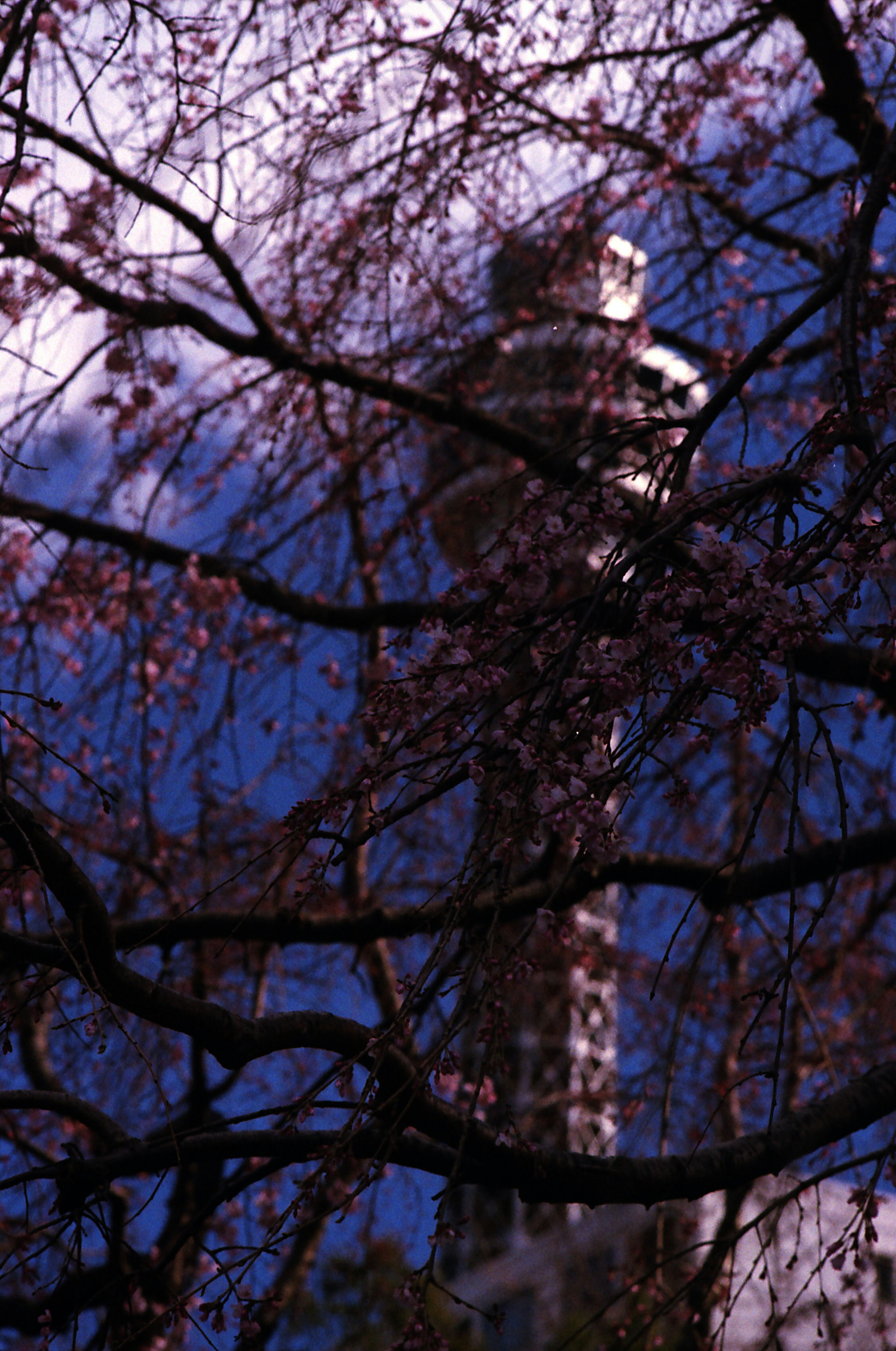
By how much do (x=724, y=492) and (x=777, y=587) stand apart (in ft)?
1.91

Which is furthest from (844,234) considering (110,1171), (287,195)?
(110,1171)

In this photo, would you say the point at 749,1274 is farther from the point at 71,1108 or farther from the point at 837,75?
the point at 837,75

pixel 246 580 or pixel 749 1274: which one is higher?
pixel 246 580

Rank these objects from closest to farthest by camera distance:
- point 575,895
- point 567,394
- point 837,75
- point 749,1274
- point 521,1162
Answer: point 521,1162 → point 749,1274 → point 575,895 → point 837,75 → point 567,394

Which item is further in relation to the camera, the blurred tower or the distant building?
the blurred tower

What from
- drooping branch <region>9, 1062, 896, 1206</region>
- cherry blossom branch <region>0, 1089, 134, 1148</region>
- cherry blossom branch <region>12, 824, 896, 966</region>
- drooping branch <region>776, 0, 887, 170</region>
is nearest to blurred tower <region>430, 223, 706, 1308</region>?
cherry blossom branch <region>12, 824, 896, 966</region>

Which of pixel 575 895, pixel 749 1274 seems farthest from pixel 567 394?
pixel 749 1274

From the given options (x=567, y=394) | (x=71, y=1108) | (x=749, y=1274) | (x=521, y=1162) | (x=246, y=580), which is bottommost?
(x=749, y=1274)

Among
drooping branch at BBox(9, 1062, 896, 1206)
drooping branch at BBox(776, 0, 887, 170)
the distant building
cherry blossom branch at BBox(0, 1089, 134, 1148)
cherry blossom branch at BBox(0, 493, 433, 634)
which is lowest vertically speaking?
drooping branch at BBox(9, 1062, 896, 1206)

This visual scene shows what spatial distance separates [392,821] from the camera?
2.05 m

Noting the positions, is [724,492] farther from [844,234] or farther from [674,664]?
[844,234]

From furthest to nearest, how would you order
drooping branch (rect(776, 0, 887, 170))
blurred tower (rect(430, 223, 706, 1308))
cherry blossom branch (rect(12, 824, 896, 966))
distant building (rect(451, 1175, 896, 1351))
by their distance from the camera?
1. blurred tower (rect(430, 223, 706, 1308))
2. drooping branch (rect(776, 0, 887, 170))
3. cherry blossom branch (rect(12, 824, 896, 966))
4. distant building (rect(451, 1175, 896, 1351))

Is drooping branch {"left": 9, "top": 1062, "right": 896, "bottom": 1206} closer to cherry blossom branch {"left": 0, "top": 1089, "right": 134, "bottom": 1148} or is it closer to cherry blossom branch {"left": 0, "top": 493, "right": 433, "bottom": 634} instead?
cherry blossom branch {"left": 0, "top": 1089, "right": 134, "bottom": 1148}

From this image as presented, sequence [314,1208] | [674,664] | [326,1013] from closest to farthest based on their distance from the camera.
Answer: [674,664]
[326,1013]
[314,1208]
